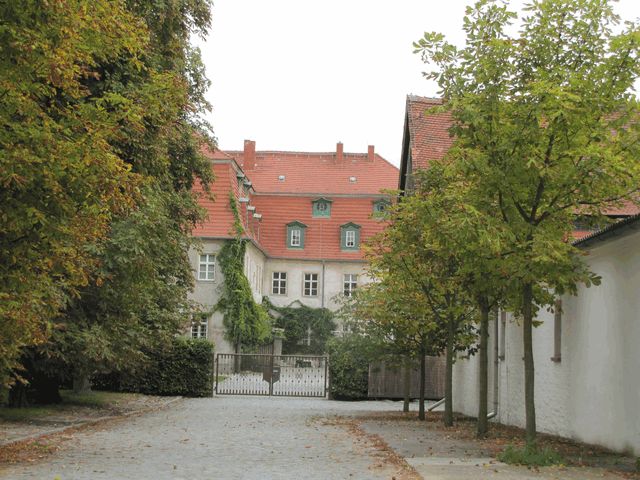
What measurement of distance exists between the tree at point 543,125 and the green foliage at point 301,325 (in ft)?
161

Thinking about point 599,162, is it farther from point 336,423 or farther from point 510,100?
point 336,423

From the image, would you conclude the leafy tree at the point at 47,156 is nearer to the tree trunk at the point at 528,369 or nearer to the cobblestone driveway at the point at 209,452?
the cobblestone driveway at the point at 209,452

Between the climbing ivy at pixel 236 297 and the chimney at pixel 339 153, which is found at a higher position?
the chimney at pixel 339 153

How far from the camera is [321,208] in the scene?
66188 millimetres

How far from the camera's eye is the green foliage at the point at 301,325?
204 feet

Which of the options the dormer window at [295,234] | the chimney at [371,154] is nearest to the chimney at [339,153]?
the chimney at [371,154]

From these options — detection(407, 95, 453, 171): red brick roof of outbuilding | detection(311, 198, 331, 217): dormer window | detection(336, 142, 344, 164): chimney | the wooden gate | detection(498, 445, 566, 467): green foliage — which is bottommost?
detection(498, 445, 566, 467): green foliage

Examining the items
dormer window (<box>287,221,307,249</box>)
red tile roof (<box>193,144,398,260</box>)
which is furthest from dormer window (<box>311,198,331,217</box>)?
dormer window (<box>287,221,307,249</box>)

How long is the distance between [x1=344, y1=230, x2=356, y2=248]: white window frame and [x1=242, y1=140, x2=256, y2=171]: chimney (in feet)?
30.9

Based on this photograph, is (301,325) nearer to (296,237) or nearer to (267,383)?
(296,237)

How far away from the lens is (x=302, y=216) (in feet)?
216

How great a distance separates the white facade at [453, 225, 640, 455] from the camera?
1353cm

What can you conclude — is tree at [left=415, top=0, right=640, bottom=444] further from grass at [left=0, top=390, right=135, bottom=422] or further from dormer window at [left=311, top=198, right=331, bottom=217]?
dormer window at [left=311, top=198, right=331, bottom=217]

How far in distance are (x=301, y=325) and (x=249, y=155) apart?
14.7 m
